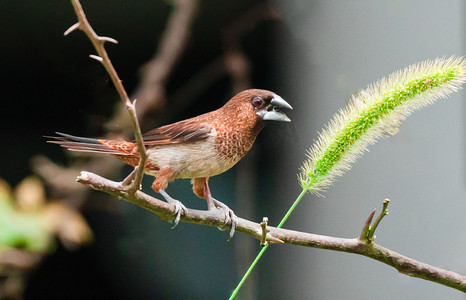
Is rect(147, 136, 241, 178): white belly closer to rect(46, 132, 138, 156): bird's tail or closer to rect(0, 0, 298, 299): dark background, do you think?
rect(46, 132, 138, 156): bird's tail

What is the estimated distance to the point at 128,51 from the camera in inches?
29.5

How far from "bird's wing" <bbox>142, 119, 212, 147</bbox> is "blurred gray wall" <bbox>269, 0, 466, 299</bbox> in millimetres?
247

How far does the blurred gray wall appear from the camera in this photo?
2.66 feet

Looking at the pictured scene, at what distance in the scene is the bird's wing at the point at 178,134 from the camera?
0.58 metres

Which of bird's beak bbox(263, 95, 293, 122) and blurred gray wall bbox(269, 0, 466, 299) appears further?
blurred gray wall bbox(269, 0, 466, 299)

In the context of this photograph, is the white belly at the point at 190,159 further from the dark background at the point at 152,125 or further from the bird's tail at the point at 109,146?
the dark background at the point at 152,125

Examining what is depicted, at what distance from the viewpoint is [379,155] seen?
2.91 ft

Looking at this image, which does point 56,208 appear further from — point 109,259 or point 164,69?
point 164,69

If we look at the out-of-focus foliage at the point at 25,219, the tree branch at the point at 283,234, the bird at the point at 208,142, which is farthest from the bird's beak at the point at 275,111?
the out-of-focus foliage at the point at 25,219

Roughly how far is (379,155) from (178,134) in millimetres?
454

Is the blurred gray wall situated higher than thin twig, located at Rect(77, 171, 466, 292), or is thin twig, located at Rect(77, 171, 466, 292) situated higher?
the blurred gray wall

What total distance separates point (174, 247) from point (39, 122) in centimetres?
30

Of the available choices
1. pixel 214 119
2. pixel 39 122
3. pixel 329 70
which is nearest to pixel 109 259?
pixel 39 122

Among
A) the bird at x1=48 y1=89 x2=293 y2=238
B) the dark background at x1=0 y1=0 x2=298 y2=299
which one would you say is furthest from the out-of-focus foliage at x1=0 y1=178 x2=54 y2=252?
the bird at x1=48 y1=89 x2=293 y2=238
